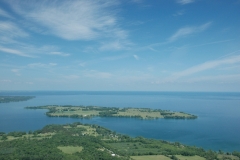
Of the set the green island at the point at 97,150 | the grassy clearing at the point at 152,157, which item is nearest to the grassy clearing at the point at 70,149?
the green island at the point at 97,150

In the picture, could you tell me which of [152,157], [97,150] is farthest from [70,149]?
[152,157]

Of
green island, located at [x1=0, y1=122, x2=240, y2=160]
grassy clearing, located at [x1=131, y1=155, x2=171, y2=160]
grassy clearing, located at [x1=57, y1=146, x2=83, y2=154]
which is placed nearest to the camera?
green island, located at [x1=0, y1=122, x2=240, y2=160]

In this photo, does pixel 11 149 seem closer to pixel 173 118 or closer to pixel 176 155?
pixel 176 155

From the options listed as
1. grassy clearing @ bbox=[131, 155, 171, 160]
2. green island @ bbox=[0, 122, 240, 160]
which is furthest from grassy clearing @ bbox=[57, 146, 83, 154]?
grassy clearing @ bbox=[131, 155, 171, 160]

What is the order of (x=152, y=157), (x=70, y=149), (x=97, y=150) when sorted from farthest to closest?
(x=70, y=149)
(x=97, y=150)
(x=152, y=157)

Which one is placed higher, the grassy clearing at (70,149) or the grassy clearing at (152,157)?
the grassy clearing at (70,149)

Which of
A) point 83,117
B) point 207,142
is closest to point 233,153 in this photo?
point 207,142

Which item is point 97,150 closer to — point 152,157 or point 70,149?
point 70,149

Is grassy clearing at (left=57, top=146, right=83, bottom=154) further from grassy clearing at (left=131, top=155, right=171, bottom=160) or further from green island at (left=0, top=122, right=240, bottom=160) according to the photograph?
grassy clearing at (left=131, top=155, right=171, bottom=160)

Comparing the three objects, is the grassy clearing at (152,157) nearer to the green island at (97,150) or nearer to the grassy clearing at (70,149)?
the green island at (97,150)

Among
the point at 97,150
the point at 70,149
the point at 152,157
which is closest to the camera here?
the point at 152,157

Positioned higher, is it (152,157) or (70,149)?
(70,149)

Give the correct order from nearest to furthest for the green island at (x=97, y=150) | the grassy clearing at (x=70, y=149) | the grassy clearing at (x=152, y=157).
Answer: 1. the green island at (x=97, y=150)
2. the grassy clearing at (x=152, y=157)
3. the grassy clearing at (x=70, y=149)
